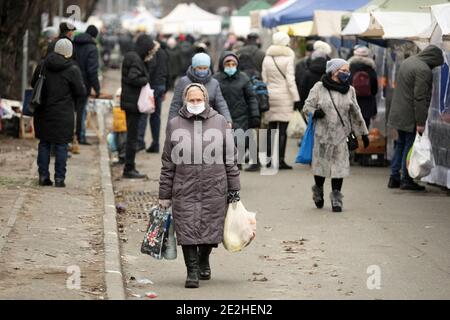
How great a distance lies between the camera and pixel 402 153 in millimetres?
16438

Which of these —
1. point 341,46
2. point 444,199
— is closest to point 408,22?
point 444,199

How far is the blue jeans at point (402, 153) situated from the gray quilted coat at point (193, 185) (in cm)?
692

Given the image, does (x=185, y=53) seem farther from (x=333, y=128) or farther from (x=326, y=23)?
(x=333, y=128)

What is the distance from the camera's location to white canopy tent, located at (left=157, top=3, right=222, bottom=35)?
4853 cm

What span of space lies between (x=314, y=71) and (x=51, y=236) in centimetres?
820

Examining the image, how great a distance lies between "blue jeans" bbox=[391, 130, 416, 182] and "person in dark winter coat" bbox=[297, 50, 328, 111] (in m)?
2.84

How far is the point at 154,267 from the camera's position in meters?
10.8

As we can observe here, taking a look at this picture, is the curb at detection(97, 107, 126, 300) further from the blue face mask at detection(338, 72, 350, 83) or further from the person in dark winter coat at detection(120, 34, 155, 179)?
the blue face mask at detection(338, 72, 350, 83)

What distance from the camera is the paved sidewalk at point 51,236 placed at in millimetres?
9328

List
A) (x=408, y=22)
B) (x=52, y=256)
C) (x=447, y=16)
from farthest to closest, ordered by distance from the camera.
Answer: (x=408, y=22) → (x=447, y=16) → (x=52, y=256)

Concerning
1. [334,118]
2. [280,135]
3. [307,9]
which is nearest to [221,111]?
[334,118]

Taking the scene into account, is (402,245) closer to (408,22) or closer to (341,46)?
(408,22)

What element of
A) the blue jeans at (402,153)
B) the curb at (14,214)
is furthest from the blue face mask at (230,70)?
the curb at (14,214)
